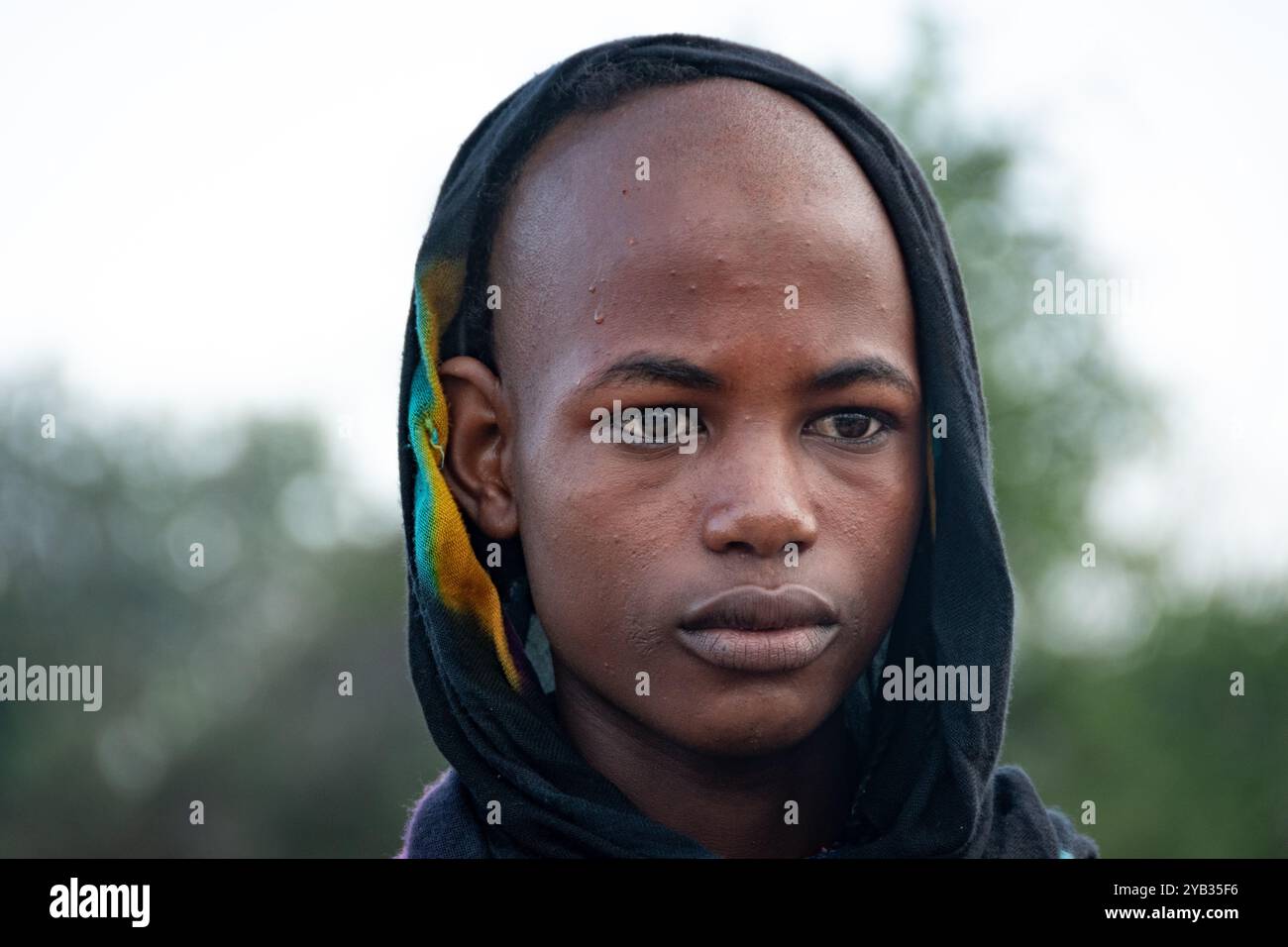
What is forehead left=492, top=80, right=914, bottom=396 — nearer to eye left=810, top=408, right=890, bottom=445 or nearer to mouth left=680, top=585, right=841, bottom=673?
eye left=810, top=408, right=890, bottom=445

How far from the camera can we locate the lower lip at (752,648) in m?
2.32

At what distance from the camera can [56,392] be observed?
22125 millimetres

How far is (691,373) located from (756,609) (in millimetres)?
391

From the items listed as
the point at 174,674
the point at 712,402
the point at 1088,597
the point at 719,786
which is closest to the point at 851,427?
the point at 712,402

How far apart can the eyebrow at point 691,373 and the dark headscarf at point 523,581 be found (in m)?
0.18

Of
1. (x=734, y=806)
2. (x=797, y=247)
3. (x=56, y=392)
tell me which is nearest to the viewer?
(x=797, y=247)

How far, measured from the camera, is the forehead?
2.40 metres

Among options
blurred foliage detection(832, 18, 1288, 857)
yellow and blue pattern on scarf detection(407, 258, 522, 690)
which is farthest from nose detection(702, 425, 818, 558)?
blurred foliage detection(832, 18, 1288, 857)

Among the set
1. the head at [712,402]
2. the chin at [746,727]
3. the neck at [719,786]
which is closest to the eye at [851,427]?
the head at [712,402]

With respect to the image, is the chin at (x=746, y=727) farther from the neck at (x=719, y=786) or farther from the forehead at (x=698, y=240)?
the forehead at (x=698, y=240)

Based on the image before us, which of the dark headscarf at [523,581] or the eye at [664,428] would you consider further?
the dark headscarf at [523,581]
